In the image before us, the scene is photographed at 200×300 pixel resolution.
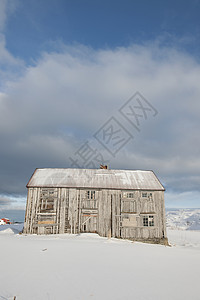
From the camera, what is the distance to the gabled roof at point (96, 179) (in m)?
24.9

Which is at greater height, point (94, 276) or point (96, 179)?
point (96, 179)

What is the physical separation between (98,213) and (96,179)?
444cm

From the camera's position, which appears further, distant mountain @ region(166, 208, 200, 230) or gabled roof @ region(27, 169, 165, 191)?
distant mountain @ region(166, 208, 200, 230)

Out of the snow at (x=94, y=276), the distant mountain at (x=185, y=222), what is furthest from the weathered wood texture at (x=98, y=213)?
the distant mountain at (x=185, y=222)

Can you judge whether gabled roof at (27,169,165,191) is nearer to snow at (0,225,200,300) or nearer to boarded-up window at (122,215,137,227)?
boarded-up window at (122,215,137,227)

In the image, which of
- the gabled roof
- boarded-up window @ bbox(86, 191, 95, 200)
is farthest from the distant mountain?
boarded-up window @ bbox(86, 191, 95, 200)

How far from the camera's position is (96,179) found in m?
26.1

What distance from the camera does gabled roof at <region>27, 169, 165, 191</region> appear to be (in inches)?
982

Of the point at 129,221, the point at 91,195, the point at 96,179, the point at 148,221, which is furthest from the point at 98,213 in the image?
the point at 148,221

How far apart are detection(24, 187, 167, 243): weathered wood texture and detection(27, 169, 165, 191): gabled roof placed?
65cm

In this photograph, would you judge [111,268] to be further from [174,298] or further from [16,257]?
[16,257]

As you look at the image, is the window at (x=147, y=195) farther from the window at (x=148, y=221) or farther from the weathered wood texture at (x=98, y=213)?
the window at (x=148, y=221)

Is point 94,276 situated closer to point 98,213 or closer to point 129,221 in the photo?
point 98,213

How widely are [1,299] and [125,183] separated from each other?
2186 centimetres
